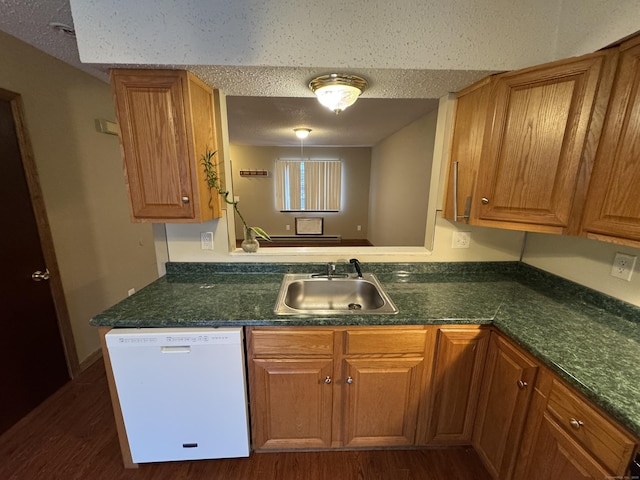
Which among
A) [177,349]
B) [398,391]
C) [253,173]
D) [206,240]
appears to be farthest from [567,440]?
[253,173]

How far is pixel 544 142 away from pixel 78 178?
3.02m

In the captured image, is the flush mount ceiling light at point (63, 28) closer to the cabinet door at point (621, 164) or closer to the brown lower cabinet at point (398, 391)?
the brown lower cabinet at point (398, 391)

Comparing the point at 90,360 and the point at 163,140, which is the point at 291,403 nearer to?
the point at 163,140

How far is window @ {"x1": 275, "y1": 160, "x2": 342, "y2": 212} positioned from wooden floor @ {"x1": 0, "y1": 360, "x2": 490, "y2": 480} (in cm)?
506

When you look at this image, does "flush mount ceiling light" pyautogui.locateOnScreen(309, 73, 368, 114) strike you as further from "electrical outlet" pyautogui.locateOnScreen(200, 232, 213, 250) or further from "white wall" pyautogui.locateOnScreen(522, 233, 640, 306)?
"white wall" pyautogui.locateOnScreen(522, 233, 640, 306)

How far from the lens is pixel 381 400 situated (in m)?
1.36

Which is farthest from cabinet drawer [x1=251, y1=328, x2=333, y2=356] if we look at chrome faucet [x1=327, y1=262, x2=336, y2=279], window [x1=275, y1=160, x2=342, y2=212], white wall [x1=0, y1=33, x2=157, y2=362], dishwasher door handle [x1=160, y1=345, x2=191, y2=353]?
window [x1=275, y1=160, x2=342, y2=212]

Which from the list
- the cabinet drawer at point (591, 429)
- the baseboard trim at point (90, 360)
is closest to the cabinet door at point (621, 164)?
the cabinet drawer at point (591, 429)

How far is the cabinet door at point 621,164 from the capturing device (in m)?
0.92

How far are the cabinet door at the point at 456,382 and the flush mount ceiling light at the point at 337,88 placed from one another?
50.7 inches

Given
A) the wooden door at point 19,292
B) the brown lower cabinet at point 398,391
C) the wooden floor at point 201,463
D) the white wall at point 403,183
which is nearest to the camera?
the brown lower cabinet at point 398,391

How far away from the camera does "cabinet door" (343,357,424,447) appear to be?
1303 millimetres

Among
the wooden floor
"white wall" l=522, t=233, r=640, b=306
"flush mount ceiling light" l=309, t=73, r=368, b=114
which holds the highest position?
"flush mount ceiling light" l=309, t=73, r=368, b=114

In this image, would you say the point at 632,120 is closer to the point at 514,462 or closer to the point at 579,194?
the point at 579,194
